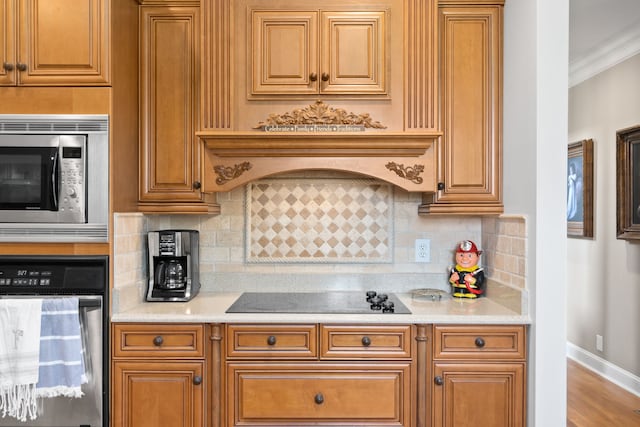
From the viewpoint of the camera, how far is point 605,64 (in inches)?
146

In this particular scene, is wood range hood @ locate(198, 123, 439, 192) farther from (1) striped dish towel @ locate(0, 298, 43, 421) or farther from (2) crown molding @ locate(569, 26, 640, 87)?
(2) crown molding @ locate(569, 26, 640, 87)

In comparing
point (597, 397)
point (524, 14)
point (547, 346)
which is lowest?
point (597, 397)

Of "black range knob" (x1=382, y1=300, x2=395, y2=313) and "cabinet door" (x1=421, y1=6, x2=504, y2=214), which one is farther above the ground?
"cabinet door" (x1=421, y1=6, x2=504, y2=214)

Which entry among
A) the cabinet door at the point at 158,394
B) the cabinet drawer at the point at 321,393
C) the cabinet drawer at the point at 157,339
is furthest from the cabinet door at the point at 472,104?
the cabinet door at the point at 158,394

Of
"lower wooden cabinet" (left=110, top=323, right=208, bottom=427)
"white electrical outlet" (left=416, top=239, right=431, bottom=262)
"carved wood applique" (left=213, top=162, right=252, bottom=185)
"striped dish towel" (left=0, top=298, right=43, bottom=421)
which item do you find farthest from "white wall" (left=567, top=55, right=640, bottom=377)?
"striped dish towel" (left=0, top=298, right=43, bottom=421)

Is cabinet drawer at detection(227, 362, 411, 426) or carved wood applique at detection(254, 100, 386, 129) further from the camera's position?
carved wood applique at detection(254, 100, 386, 129)

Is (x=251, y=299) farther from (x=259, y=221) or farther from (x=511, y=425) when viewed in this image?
(x=511, y=425)

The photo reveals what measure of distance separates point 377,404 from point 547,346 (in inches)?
30.7

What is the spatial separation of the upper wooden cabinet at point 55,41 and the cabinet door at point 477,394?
2018mm

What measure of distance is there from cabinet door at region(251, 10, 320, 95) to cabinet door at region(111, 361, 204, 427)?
4.46ft

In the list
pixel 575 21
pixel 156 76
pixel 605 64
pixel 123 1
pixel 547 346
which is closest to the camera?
pixel 547 346

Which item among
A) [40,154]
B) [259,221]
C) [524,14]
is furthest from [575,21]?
[40,154]

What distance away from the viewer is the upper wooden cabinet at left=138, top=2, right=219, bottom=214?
7.09 ft

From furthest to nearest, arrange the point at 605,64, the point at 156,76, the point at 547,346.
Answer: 1. the point at 605,64
2. the point at 156,76
3. the point at 547,346
